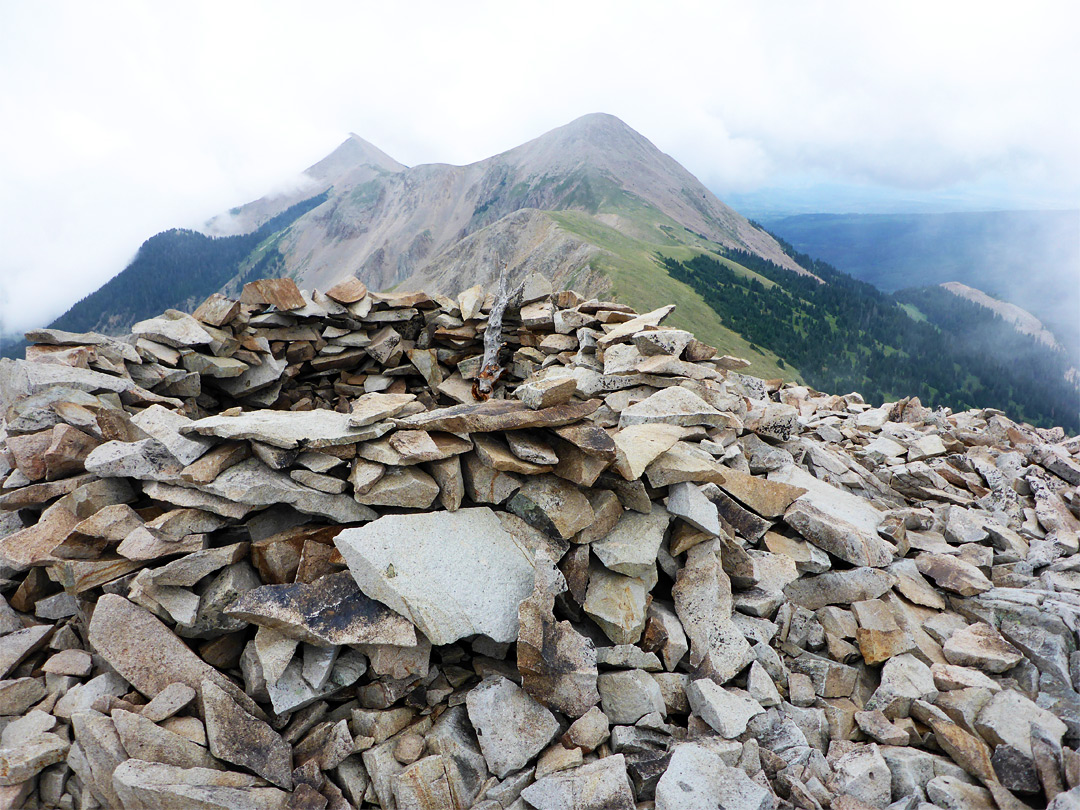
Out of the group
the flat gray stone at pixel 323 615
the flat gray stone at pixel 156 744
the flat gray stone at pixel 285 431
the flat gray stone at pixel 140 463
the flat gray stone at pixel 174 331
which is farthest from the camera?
the flat gray stone at pixel 174 331

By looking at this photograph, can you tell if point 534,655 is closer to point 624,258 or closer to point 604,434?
point 604,434

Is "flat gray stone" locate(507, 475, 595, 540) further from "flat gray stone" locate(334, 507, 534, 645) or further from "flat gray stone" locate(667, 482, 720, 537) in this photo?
→ "flat gray stone" locate(667, 482, 720, 537)

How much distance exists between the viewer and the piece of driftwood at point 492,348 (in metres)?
14.0

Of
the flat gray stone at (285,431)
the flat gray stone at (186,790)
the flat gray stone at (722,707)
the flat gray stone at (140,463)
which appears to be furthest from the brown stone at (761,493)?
the flat gray stone at (140,463)

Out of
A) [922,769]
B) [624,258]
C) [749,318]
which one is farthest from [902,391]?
[922,769]

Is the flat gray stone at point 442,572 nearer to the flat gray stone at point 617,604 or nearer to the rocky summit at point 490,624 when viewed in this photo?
the rocky summit at point 490,624

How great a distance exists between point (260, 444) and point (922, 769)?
304 inches

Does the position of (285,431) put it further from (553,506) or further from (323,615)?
(553,506)

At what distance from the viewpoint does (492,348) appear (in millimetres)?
14156

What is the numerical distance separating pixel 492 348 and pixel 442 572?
899 centimetres

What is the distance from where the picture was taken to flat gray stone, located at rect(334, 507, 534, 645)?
18.0 ft

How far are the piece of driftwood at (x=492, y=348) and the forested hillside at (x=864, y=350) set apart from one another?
455 ft

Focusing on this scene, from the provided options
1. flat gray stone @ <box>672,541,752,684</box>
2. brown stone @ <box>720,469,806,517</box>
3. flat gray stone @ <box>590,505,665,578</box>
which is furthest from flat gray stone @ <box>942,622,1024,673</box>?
flat gray stone @ <box>590,505,665,578</box>

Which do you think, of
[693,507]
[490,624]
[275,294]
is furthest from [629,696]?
[275,294]
